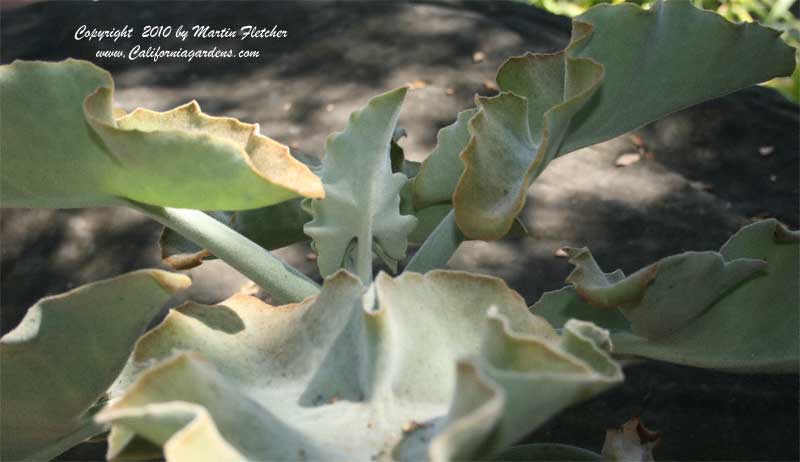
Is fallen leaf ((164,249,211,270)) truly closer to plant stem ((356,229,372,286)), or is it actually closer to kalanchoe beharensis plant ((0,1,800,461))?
kalanchoe beharensis plant ((0,1,800,461))

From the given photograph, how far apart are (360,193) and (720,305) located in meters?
0.37

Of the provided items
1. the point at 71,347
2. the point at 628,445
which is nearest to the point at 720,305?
the point at 628,445

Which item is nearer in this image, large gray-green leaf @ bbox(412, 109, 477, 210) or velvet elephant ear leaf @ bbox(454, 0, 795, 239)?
velvet elephant ear leaf @ bbox(454, 0, 795, 239)

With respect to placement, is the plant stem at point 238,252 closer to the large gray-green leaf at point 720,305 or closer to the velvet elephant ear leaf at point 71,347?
the velvet elephant ear leaf at point 71,347

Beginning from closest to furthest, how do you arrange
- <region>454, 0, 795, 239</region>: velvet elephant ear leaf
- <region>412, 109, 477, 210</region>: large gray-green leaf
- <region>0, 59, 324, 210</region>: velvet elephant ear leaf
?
<region>0, 59, 324, 210</region>: velvet elephant ear leaf → <region>454, 0, 795, 239</region>: velvet elephant ear leaf → <region>412, 109, 477, 210</region>: large gray-green leaf

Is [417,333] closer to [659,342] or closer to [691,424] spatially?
[659,342]

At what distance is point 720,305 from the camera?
2.77ft

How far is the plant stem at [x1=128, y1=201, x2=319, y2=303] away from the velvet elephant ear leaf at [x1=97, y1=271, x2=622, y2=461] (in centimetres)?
16

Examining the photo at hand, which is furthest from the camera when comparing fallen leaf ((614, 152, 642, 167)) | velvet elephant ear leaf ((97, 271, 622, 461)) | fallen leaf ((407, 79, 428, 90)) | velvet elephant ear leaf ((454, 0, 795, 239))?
fallen leaf ((407, 79, 428, 90))

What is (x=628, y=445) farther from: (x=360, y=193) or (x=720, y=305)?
(x=360, y=193)

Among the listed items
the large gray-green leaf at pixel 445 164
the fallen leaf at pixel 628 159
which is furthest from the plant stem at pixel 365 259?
the fallen leaf at pixel 628 159

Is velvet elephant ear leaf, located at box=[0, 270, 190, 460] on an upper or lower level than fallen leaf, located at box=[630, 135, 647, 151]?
upper

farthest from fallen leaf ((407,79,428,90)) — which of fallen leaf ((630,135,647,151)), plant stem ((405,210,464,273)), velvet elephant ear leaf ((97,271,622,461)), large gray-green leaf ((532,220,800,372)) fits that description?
velvet elephant ear leaf ((97,271,622,461))

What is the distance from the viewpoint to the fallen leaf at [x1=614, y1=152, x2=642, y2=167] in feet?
7.16
